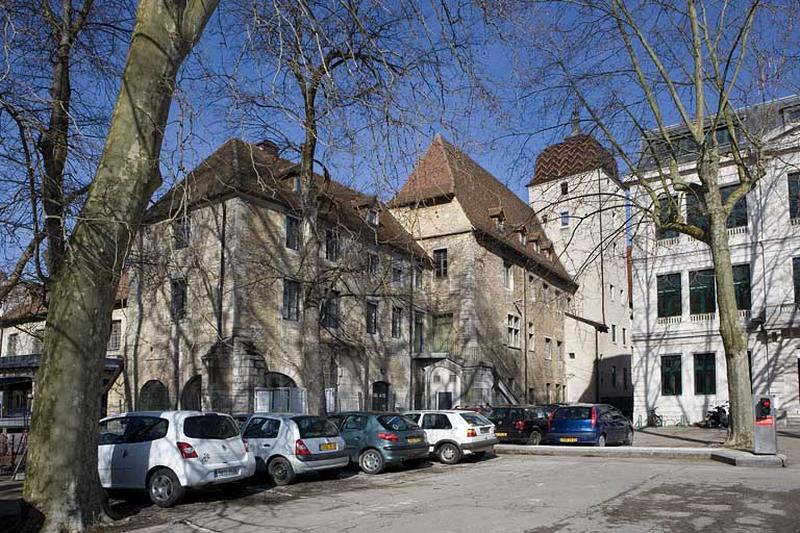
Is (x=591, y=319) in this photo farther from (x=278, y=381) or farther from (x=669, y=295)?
(x=278, y=381)

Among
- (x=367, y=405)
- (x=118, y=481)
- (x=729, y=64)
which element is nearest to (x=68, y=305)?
(x=118, y=481)

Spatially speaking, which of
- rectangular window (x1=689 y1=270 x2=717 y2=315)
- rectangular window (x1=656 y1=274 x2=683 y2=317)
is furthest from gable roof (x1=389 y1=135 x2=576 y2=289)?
rectangular window (x1=689 y1=270 x2=717 y2=315)

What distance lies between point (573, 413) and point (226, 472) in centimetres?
1294

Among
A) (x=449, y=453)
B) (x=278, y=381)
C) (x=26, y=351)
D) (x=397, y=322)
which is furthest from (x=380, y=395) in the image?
(x=26, y=351)

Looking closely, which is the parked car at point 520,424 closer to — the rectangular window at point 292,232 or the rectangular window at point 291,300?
the rectangular window at point 291,300

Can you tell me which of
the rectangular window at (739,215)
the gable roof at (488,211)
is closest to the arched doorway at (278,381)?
the gable roof at (488,211)

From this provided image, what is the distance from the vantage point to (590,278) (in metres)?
53.2

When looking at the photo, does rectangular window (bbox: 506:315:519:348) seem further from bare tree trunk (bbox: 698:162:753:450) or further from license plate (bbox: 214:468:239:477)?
license plate (bbox: 214:468:239:477)

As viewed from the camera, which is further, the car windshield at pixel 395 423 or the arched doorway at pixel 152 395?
the arched doorway at pixel 152 395

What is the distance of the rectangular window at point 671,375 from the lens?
117ft

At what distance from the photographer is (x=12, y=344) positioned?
39.3 metres

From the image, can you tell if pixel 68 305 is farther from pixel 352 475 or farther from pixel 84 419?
pixel 352 475

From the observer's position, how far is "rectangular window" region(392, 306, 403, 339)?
35688mm

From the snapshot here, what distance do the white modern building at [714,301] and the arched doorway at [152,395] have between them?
19812mm
